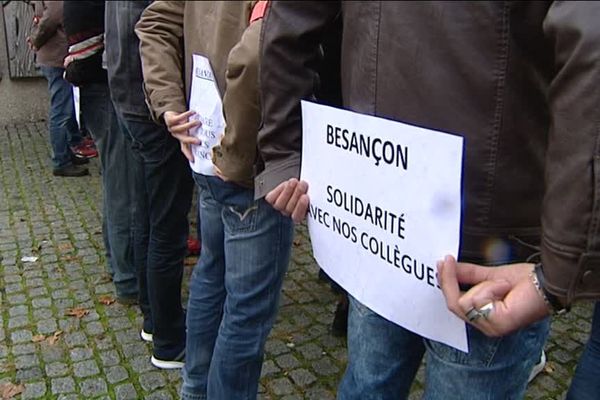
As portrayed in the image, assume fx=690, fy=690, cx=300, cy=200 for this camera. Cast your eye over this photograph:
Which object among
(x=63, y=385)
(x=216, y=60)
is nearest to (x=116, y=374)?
(x=63, y=385)

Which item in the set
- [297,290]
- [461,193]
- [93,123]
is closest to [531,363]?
Result: [461,193]

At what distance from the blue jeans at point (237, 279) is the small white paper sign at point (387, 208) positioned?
1.67ft

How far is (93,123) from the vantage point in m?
3.72

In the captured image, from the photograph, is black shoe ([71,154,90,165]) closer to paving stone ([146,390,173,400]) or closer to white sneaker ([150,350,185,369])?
white sneaker ([150,350,185,369])

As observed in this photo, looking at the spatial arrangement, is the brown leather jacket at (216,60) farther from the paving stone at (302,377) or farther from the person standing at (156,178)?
the paving stone at (302,377)

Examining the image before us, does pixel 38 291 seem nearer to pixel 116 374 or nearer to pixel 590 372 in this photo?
pixel 116 374

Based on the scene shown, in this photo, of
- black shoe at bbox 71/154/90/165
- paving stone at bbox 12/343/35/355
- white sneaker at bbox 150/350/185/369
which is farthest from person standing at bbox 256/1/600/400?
black shoe at bbox 71/154/90/165

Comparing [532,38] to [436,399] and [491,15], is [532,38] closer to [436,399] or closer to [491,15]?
[491,15]

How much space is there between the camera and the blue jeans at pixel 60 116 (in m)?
6.35

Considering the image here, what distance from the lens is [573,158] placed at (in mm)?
1099

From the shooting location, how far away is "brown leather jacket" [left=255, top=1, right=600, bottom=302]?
1.08m

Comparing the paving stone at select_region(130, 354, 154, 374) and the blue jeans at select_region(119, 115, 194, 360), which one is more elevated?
the blue jeans at select_region(119, 115, 194, 360)

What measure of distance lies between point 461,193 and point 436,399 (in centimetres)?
48

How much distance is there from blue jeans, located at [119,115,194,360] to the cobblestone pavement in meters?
0.22
